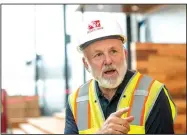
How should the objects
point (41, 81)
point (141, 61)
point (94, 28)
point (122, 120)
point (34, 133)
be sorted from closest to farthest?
point (122, 120) → point (94, 28) → point (141, 61) → point (34, 133) → point (41, 81)

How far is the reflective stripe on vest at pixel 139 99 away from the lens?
1.22 metres

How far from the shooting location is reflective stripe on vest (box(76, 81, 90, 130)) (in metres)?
1.31

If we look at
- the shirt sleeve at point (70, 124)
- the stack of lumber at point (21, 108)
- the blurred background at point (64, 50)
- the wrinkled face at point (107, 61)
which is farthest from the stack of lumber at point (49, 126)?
the wrinkled face at point (107, 61)

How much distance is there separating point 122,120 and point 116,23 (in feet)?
1.19

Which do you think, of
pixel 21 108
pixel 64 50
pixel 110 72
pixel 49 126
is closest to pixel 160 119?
pixel 110 72

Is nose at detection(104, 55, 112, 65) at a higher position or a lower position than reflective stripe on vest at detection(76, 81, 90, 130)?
higher

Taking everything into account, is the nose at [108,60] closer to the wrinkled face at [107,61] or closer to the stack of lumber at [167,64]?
the wrinkled face at [107,61]

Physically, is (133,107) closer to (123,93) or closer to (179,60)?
(123,93)

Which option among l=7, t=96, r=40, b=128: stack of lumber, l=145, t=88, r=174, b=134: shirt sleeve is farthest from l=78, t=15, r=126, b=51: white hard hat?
l=7, t=96, r=40, b=128: stack of lumber

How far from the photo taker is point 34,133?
400 cm

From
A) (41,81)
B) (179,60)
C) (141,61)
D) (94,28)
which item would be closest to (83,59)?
(94,28)

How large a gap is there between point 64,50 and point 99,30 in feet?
2.77

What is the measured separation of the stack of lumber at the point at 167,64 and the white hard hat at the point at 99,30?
2.26 metres

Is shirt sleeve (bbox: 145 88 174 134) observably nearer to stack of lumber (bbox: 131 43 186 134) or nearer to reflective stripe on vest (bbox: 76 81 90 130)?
reflective stripe on vest (bbox: 76 81 90 130)
